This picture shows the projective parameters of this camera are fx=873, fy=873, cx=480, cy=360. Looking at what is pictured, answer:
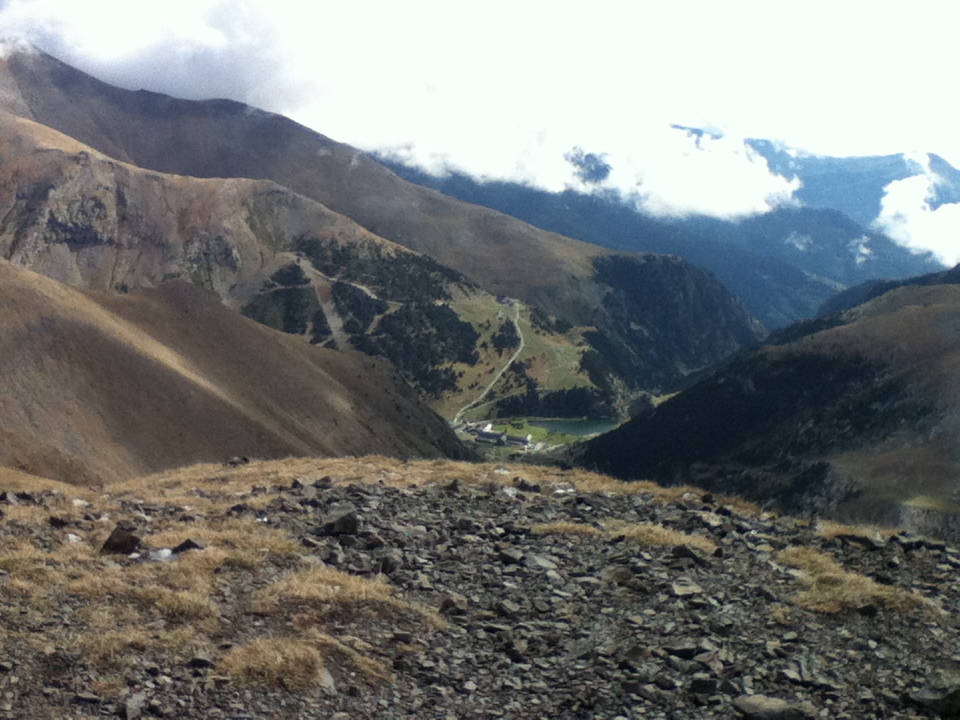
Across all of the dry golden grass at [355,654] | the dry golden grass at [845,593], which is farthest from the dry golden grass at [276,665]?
the dry golden grass at [845,593]

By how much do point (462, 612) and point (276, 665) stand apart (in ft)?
14.7

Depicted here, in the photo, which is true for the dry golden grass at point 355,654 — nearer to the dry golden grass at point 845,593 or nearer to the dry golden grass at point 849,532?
the dry golden grass at point 845,593

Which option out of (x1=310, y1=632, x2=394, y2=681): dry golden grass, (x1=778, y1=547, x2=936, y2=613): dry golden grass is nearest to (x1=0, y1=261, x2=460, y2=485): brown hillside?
(x1=310, y1=632, x2=394, y2=681): dry golden grass

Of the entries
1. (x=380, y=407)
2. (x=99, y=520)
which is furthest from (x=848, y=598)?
(x=380, y=407)

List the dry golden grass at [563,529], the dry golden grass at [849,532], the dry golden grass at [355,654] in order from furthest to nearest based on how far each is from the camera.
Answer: the dry golden grass at [849,532], the dry golden grass at [563,529], the dry golden grass at [355,654]

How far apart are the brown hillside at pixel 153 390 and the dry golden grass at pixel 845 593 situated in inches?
2476

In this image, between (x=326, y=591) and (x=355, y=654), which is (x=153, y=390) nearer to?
(x=326, y=591)

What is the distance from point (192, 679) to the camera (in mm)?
14164

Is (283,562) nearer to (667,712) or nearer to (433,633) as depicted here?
(433,633)

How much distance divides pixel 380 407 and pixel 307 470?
12019cm

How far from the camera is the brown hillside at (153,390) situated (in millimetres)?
83500

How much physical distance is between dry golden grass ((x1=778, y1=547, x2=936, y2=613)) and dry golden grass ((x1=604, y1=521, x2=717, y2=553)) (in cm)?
237

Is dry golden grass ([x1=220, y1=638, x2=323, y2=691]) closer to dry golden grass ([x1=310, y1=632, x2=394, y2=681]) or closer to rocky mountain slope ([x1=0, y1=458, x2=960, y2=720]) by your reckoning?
rocky mountain slope ([x1=0, y1=458, x2=960, y2=720])

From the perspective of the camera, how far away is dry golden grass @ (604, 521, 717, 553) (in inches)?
884
